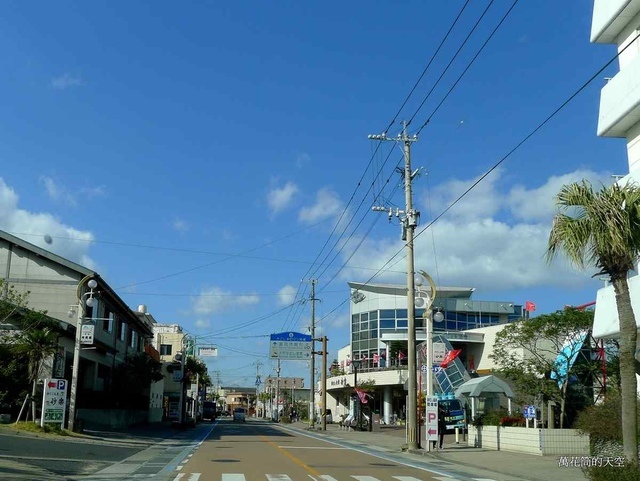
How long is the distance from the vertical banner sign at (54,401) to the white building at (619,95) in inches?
864

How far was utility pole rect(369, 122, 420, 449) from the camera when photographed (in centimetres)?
2834

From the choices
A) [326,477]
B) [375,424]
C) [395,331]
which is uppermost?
[395,331]

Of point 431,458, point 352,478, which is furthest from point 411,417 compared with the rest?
point 352,478

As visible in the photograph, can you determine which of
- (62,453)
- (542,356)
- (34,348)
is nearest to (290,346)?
(34,348)

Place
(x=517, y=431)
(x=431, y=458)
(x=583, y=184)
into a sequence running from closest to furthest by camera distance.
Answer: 1. (x=583, y=184)
2. (x=431, y=458)
3. (x=517, y=431)

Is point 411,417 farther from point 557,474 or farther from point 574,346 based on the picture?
point 557,474

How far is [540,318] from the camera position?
28828 mm

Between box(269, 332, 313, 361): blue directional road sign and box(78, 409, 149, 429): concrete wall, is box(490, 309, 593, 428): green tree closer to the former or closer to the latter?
box(78, 409, 149, 429): concrete wall

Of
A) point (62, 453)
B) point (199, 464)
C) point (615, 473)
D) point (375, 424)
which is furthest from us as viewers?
point (375, 424)

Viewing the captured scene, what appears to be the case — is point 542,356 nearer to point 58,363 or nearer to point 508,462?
point 508,462

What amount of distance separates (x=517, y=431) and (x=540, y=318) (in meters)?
4.92

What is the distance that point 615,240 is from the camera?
12898mm

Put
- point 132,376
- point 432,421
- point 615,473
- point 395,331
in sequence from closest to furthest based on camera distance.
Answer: point 615,473, point 432,421, point 132,376, point 395,331

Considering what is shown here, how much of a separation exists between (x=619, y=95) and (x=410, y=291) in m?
11.2
